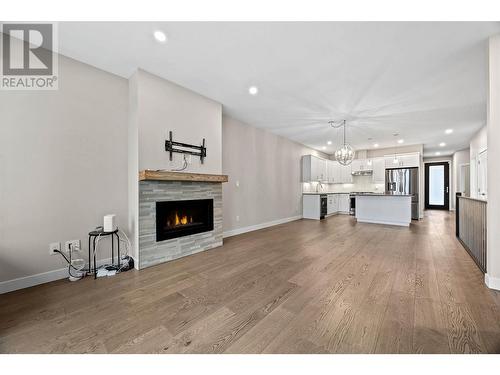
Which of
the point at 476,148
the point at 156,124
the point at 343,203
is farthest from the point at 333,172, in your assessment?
the point at 156,124

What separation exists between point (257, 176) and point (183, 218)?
2.46 meters

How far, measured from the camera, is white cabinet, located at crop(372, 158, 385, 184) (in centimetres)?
730

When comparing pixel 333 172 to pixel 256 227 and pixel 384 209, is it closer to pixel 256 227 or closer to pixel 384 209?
pixel 384 209

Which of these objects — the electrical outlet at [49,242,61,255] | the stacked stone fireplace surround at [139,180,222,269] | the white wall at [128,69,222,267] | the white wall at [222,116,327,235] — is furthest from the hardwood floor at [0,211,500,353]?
the white wall at [222,116,327,235]

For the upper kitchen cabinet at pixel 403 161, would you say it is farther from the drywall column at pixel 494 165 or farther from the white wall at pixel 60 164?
the white wall at pixel 60 164

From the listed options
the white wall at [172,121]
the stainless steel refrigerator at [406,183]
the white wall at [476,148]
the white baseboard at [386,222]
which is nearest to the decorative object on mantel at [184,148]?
the white wall at [172,121]

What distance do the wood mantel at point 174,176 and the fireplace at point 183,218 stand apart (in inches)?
16.0

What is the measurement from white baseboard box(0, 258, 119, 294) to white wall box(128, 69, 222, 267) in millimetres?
771

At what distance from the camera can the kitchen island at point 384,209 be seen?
557cm

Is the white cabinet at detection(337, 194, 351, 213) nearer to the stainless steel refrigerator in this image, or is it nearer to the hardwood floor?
the stainless steel refrigerator

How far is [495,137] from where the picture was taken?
2082mm

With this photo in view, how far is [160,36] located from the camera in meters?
2.09
